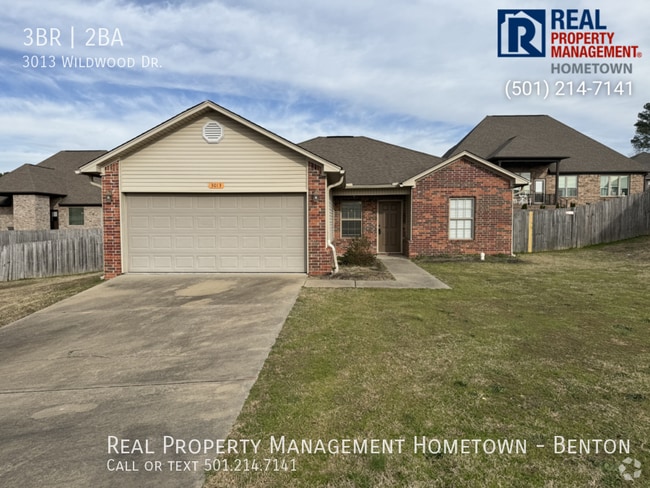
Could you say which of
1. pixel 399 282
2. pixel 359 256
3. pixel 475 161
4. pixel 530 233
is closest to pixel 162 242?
pixel 359 256

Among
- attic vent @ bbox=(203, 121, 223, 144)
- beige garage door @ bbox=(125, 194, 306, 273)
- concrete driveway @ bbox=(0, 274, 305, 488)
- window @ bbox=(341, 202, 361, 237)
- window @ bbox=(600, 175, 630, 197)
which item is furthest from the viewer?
window @ bbox=(600, 175, 630, 197)

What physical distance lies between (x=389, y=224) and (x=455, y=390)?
1318 cm

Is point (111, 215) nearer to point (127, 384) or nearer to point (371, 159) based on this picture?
point (127, 384)

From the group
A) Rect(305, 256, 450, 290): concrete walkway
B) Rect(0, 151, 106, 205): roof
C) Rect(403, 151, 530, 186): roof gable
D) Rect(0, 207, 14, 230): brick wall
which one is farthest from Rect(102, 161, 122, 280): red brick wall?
Rect(0, 207, 14, 230): brick wall

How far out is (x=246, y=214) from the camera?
1098cm

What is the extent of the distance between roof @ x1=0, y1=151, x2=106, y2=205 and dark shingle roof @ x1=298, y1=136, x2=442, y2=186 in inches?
659

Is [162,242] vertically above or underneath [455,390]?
above

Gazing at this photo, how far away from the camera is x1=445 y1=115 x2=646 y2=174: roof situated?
81.0 ft

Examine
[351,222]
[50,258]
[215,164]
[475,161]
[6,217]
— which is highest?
[475,161]

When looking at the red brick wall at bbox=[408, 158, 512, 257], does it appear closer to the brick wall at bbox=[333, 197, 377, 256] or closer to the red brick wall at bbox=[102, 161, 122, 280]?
the brick wall at bbox=[333, 197, 377, 256]

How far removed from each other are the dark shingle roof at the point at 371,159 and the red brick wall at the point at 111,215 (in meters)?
8.82

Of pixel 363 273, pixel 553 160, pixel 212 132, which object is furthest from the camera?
pixel 553 160

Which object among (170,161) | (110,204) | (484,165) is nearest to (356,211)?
(484,165)

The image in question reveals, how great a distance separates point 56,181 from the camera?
27312 mm
